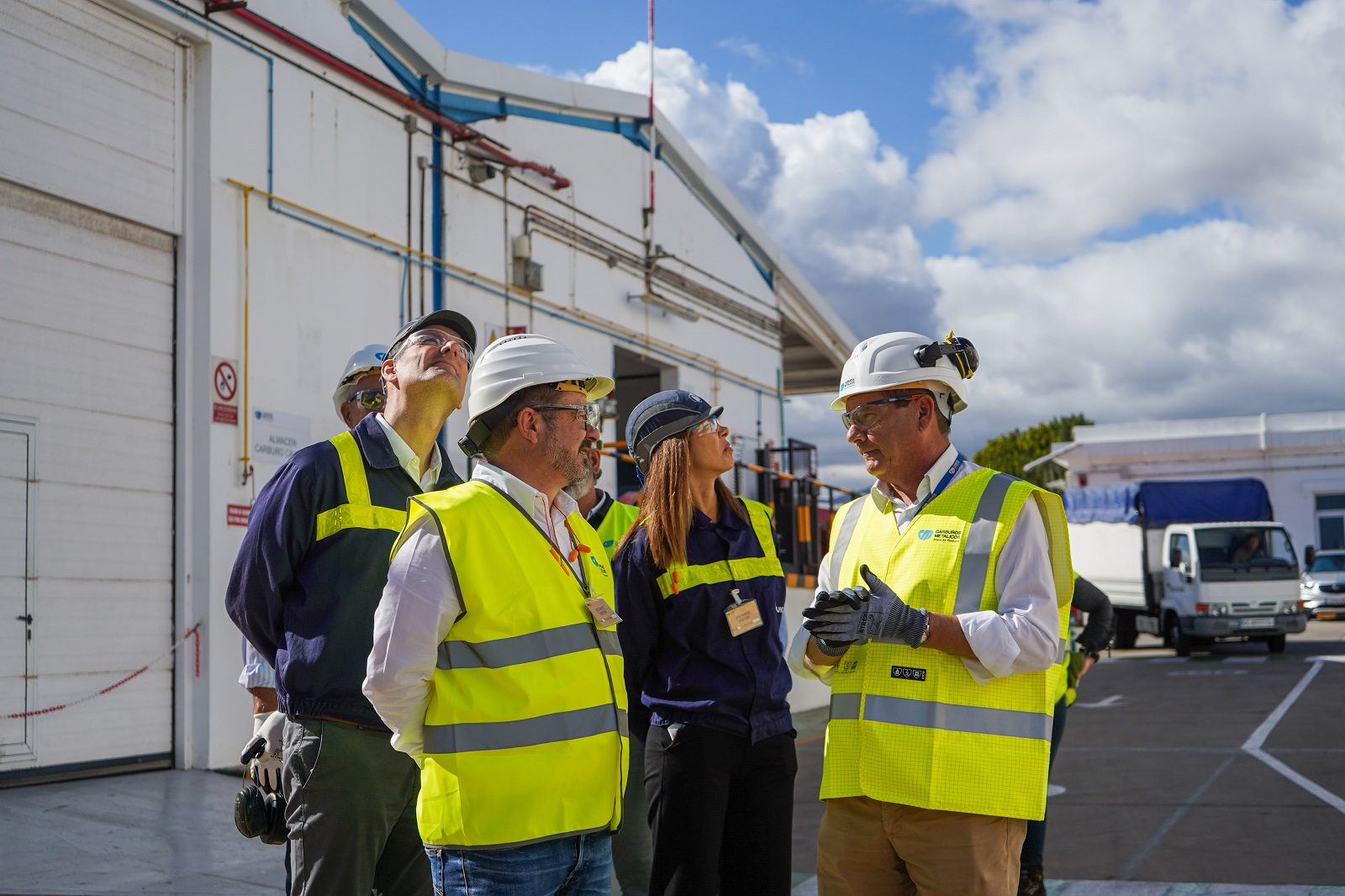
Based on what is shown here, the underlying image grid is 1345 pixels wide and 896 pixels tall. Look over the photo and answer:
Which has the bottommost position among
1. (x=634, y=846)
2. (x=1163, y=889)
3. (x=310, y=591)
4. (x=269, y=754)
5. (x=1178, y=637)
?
(x=1178, y=637)

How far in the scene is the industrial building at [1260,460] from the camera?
41.1 m

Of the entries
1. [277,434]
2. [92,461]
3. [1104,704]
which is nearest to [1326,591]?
[1104,704]

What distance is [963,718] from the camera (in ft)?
9.86

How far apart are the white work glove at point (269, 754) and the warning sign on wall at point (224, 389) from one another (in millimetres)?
5770

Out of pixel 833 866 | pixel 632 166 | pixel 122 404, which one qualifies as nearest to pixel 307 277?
pixel 122 404

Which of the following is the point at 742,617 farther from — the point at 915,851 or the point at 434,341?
the point at 434,341

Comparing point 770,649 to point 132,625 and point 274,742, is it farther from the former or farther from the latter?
point 132,625

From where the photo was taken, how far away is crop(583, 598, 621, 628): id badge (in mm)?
2697

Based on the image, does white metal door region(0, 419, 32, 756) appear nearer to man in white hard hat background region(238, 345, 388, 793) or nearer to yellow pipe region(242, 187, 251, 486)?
yellow pipe region(242, 187, 251, 486)

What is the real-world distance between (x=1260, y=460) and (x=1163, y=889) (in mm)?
40913

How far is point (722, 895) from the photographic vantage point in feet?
12.3

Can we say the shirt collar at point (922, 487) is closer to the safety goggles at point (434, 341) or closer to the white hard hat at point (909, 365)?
the white hard hat at point (909, 365)

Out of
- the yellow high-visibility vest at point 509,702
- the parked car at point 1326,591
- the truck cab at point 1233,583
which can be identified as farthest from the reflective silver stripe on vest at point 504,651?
the parked car at point 1326,591

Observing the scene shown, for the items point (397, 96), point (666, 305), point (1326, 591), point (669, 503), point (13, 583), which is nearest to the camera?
point (669, 503)
